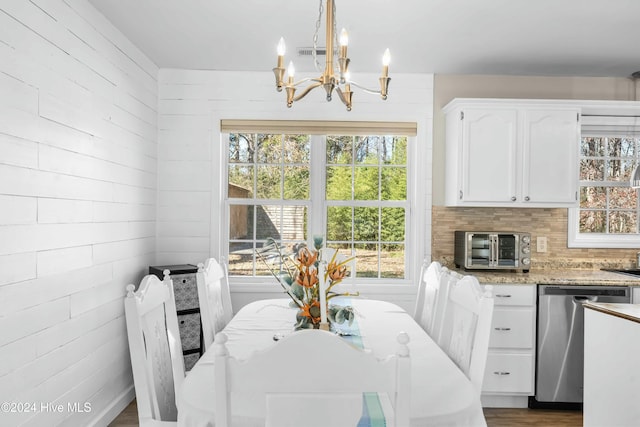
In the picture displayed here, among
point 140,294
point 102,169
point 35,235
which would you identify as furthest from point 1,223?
point 102,169

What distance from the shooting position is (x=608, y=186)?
13.2 ft

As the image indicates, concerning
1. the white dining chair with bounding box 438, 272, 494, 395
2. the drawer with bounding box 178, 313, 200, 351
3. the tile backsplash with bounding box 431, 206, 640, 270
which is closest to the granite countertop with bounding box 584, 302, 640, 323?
the white dining chair with bounding box 438, 272, 494, 395

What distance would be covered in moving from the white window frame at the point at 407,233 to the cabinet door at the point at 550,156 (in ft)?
2.58

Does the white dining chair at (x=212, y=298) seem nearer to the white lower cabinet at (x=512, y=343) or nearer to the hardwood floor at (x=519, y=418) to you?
the hardwood floor at (x=519, y=418)

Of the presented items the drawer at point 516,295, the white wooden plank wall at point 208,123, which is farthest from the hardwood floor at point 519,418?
the white wooden plank wall at point 208,123

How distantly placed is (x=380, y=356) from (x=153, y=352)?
864mm

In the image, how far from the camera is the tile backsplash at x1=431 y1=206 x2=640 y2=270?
3926 mm

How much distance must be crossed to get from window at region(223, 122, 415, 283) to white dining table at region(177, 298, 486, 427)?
1.44 metres

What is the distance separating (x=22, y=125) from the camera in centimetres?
210

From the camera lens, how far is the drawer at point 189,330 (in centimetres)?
347

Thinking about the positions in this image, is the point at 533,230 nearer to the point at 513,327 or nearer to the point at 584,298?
the point at 584,298

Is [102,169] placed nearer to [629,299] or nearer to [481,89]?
[481,89]

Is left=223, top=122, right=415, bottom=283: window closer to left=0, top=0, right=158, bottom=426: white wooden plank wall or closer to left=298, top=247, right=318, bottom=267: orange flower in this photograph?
left=0, top=0, right=158, bottom=426: white wooden plank wall

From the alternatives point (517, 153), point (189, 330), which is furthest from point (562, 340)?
point (189, 330)
